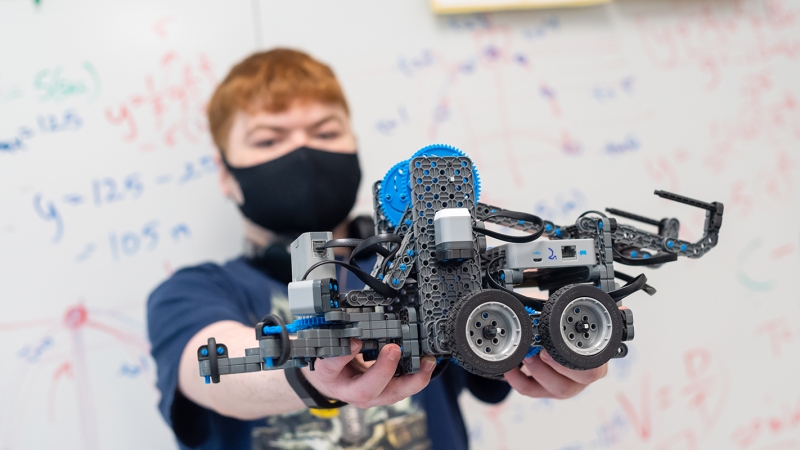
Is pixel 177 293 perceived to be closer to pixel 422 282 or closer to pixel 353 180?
pixel 353 180

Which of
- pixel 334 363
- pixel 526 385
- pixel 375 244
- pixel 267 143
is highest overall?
pixel 267 143

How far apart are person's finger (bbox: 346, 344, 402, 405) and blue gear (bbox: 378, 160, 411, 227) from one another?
0.14 metres

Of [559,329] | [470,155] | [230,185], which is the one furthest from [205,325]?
[470,155]

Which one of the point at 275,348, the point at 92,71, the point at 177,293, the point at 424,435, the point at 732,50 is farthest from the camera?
the point at 732,50

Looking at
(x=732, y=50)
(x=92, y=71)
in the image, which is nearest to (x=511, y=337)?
(x=92, y=71)

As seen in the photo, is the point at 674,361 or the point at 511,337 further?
the point at 674,361

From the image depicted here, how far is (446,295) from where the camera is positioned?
597mm

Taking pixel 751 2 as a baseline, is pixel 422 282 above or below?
below

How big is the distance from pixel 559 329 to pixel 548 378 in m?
0.22

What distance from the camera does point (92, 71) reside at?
4.00 ft

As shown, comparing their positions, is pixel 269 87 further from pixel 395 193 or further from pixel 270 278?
pixel 395 193

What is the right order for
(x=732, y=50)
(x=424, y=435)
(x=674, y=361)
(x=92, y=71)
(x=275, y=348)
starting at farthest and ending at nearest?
(x=732, y=50) < (x=674, y=361) < (x=92, y=71) < (x=424, y=435) < (x=275, y=348)

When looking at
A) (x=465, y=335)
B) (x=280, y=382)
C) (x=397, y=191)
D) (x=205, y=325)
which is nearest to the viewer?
(x=465, y=335)

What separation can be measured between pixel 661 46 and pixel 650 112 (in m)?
0.17
